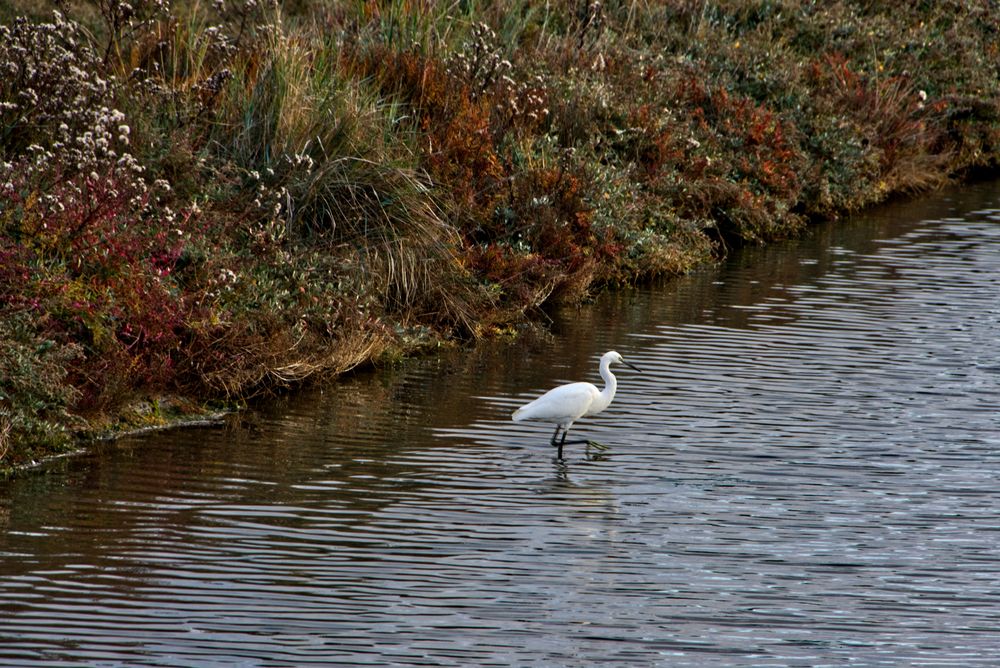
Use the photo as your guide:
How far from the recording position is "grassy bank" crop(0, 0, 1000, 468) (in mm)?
11477

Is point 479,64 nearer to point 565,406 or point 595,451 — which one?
point 565,406

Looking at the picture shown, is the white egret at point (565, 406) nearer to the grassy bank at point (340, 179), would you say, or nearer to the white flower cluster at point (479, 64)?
the grassy bank at point (340, 179)

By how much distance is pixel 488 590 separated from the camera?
26.6 ft

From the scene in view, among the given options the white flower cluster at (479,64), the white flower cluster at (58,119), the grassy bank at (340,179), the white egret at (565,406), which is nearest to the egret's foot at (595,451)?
the white egret at (565,406)

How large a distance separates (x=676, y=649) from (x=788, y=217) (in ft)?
49.8

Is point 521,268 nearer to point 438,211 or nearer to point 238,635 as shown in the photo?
point 438,211

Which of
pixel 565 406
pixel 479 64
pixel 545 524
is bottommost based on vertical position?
pixel 545 524

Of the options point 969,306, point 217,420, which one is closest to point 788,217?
point 969,306

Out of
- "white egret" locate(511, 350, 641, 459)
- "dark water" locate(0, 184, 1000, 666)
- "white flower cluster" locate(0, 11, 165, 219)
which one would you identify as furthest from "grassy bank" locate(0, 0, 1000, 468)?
"white egret" locate(511, 350, 641, 459)

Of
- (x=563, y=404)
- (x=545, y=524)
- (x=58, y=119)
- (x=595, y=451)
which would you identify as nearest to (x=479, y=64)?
(x=58, y=119)

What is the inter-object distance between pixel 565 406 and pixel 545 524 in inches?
78.1

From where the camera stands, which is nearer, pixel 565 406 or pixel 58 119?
pixel 565 406

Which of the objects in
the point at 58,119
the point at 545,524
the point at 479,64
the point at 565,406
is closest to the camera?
the point at 545,524

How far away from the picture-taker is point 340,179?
14.3 meters
